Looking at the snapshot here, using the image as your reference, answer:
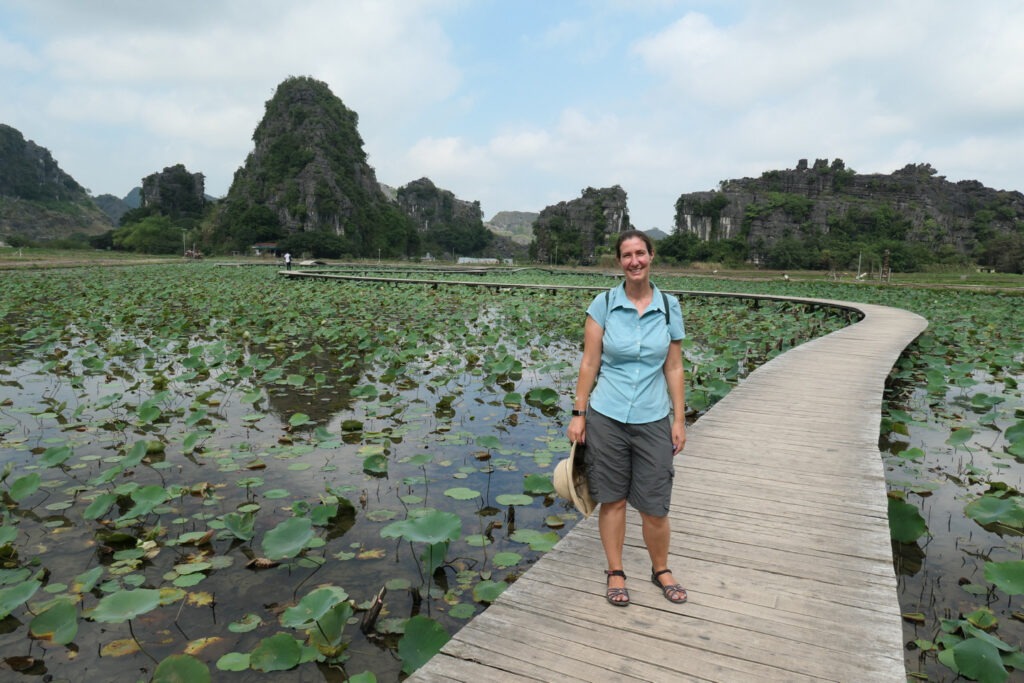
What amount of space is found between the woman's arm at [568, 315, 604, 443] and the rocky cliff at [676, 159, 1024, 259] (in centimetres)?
7862

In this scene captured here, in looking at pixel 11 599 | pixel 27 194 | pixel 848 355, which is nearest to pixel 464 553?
pixel 11 599

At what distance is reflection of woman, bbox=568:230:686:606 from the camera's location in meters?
2.06

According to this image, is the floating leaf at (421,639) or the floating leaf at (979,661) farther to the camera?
the floating leaf at (421,639)

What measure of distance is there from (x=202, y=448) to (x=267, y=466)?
629mm

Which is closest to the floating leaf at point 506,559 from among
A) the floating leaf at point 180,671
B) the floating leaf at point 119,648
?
the floating leaf at point 180,671

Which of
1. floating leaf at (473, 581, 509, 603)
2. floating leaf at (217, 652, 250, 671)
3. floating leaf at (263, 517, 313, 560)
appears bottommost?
floating leaf at (217, 652, 250, 671)

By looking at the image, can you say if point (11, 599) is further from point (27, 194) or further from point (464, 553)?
point (27, 194)

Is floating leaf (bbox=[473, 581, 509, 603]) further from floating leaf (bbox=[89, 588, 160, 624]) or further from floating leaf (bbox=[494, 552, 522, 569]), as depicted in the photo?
floating leaf (bbox=[89, 588, 160, 624])

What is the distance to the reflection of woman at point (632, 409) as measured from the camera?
206cm

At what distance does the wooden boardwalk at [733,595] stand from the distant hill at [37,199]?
110 meters

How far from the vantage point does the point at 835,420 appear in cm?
439

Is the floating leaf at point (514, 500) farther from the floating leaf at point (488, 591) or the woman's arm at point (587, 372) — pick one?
the woman's arm at point (587, 372)

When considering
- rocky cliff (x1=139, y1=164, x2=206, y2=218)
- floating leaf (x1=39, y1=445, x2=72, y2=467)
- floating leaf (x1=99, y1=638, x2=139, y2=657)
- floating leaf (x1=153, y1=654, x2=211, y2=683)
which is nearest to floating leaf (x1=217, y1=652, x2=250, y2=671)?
floating leaf (x1=153, y1=654, x2=211, y2=683)

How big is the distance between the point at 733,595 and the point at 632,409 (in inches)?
30.6
